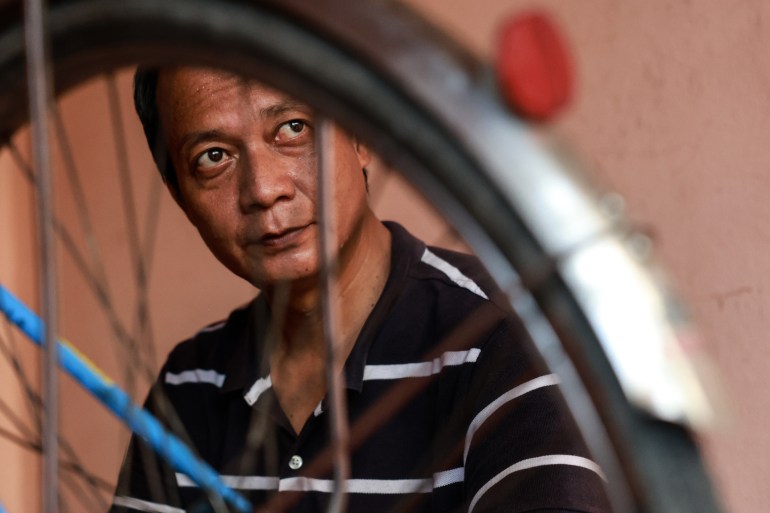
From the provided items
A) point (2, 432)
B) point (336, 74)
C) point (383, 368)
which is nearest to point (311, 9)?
point (336, 74)

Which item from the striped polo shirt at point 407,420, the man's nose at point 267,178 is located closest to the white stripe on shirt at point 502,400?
the striped polo shirt at point 407,420

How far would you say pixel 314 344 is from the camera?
0.94m

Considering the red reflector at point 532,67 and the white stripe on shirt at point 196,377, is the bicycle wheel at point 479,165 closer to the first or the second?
the red reflector at point 532,67

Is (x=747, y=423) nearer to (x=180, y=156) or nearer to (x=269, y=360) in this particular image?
(x=269, y=360)

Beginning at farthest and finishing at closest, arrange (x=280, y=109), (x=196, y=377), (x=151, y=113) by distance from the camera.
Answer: (x=196, y=377) < (x=151, y=113) < (x=280, y=109)

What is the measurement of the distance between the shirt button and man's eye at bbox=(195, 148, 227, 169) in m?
0.26

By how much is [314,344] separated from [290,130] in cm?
22

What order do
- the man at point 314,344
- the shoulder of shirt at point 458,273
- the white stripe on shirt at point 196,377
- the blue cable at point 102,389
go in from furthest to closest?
the white stripe on shirt at point 196,377
the shoulder of shirt at point 458,273
the man at point 314,344
the blue cable at point 102,389

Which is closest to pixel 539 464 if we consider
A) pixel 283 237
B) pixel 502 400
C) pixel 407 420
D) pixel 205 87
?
pixel 502 400

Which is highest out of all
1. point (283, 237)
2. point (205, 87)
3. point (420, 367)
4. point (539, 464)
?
point (205, 87)

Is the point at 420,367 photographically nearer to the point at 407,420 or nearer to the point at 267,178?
the point at 407,420

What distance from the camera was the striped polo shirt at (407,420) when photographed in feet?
2.27

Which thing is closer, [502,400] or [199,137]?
[502,400]

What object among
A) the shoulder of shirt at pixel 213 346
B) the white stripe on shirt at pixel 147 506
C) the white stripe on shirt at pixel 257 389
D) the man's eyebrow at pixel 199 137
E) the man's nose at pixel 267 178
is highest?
the man's eyebrow at pixel 199 137
